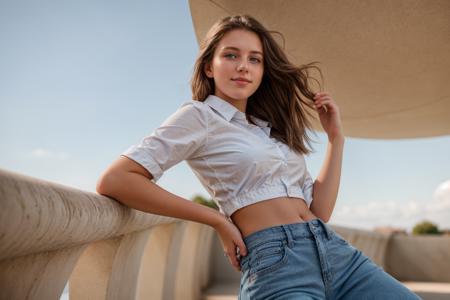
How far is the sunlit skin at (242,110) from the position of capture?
1876 mm

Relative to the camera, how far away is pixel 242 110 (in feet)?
7.62

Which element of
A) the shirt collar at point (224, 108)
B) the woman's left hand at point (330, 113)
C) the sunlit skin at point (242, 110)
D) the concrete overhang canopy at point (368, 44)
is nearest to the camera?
the sunlit skin at point (242, 110)

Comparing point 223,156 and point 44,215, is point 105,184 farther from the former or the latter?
point 44,215

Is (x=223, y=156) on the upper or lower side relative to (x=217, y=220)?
upper

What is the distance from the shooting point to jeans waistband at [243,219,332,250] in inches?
70.2

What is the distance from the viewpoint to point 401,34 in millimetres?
3859

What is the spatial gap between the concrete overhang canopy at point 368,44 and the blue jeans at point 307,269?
2.19 meters

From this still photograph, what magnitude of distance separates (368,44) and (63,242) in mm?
3362

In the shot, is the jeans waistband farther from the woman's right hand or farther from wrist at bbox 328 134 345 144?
wrist at bbox 328 134 345 144

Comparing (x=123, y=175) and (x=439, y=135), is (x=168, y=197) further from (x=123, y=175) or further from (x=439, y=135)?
(x=439, y=135)

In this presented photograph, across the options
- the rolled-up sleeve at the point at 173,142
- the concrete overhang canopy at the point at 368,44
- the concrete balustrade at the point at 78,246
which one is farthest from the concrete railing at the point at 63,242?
the concrete overhang canopy at the point at 368,44

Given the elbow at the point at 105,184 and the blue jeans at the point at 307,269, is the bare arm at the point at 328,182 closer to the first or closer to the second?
the blue jeans at the point at 307,269

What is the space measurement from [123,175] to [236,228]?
0.45 meters

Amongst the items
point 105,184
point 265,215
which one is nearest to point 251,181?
point 265,215
